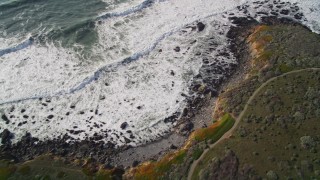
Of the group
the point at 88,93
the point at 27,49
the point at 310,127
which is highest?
the point at 27,49

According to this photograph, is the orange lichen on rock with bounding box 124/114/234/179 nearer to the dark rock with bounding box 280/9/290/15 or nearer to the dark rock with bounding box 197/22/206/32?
the dark rock with bounding box 197/22/206/32

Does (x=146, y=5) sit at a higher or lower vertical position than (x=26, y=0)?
lower

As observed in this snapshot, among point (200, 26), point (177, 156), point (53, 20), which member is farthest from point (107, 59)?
point (177, 156)

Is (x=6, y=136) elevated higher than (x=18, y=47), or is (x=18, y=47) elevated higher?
(x=18, y=47)

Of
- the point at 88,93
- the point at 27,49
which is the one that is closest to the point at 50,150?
the point at 88,93

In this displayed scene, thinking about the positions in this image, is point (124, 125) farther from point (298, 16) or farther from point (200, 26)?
point (298, 16)

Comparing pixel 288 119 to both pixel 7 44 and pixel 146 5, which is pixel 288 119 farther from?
pixel 7 44
